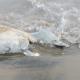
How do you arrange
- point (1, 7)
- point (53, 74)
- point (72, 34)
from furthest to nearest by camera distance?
point (1, 7)
point (72, 34)
point (53, 74)

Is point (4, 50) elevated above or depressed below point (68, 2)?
below

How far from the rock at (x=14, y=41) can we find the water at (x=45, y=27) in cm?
16

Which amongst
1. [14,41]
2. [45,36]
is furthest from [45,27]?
[14,41]

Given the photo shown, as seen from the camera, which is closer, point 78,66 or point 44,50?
point 78,66

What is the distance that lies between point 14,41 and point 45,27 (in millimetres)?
1155

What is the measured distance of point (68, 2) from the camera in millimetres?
8703

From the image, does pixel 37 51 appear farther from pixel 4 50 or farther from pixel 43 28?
pixel 43 28

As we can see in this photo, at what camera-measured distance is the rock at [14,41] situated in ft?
18.6

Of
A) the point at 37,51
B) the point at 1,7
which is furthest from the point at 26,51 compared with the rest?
the point at 1,7

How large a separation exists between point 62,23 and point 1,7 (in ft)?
Result: 6.02

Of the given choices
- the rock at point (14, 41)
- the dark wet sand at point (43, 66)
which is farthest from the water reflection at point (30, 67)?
the rock at point (14, 41)

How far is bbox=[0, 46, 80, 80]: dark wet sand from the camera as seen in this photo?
15.5ft

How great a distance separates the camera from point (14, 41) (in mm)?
5816

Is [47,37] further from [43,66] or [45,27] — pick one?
[43,66]
